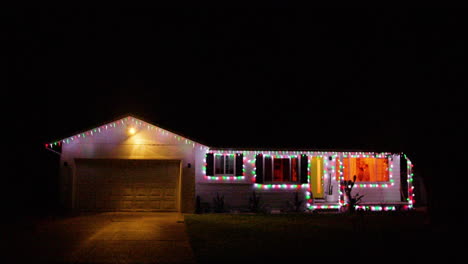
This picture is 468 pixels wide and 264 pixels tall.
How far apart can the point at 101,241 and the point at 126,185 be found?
8.03 m

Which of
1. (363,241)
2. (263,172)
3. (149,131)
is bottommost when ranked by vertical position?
(363,241)

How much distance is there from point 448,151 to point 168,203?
10.4 m

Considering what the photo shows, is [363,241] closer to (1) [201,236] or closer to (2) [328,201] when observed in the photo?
(1) [201,236]

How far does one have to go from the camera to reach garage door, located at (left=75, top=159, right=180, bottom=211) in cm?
1836

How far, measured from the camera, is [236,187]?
19578 millimetres

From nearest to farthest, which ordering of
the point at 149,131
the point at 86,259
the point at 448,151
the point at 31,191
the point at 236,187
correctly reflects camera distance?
1. the point at 86,259
2. the point at 448,151
3. the point at 149,131
4. the point at 236,187
5. the point at 31,191

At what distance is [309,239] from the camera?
1144 cm

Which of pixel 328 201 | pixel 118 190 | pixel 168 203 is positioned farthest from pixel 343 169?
pixel 118 190

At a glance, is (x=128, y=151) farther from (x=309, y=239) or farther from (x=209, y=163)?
(x=309, y=239)

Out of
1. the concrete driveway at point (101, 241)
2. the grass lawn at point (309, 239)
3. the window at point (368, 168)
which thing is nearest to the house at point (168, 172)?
the window at point (368, 168)

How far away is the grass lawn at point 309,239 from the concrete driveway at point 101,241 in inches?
23.4

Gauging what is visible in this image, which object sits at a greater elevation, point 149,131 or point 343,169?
point 149,131

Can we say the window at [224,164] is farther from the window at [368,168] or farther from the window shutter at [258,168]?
the window at [368,168]

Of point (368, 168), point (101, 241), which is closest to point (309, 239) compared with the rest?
point (101, 241)
